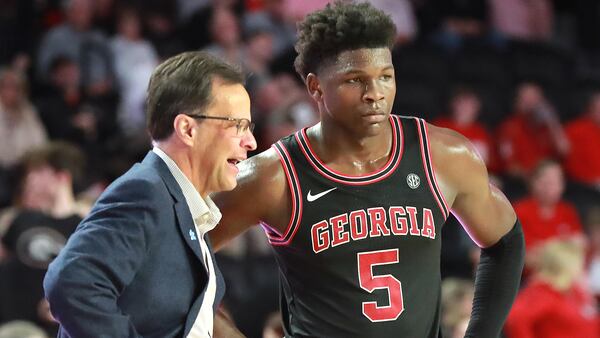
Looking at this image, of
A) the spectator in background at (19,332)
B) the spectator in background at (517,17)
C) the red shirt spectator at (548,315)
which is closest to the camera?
the spectator in background at (19,332)

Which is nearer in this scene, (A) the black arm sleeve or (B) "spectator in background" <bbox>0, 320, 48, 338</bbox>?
(A) the black arm sleeve

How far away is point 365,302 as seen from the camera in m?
3.38

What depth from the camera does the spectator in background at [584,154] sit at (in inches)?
391

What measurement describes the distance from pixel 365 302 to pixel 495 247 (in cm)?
62

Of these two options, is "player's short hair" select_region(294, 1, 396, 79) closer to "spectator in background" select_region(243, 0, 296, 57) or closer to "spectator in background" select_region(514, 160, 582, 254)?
"spectator in background" select_region(514, 160, 582, 254)

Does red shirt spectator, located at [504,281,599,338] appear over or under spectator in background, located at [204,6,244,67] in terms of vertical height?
under

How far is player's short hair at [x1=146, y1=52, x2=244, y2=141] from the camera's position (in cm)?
283

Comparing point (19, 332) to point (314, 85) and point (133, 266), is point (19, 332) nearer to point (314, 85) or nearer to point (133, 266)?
point (314, 85)

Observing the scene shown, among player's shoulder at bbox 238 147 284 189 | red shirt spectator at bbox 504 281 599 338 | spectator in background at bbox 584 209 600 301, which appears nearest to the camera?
player's shoulder at bbox 238 147 284 189

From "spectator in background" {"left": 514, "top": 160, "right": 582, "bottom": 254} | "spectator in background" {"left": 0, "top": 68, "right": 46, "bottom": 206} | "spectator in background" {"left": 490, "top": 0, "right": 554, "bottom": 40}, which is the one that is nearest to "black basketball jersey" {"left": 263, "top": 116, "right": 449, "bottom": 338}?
"spectator in background" {"left": 0, "top": 68, "right": 46, "bottom": 206}

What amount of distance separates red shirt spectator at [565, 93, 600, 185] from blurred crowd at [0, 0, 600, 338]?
0.04 feet

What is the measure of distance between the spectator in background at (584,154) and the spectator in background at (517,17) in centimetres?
161

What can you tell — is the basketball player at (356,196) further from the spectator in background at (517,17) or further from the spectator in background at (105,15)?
the spectator in background at (517,17)

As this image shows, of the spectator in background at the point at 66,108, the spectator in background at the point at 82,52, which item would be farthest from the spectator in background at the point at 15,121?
the spectator in background at the point at 82,52
